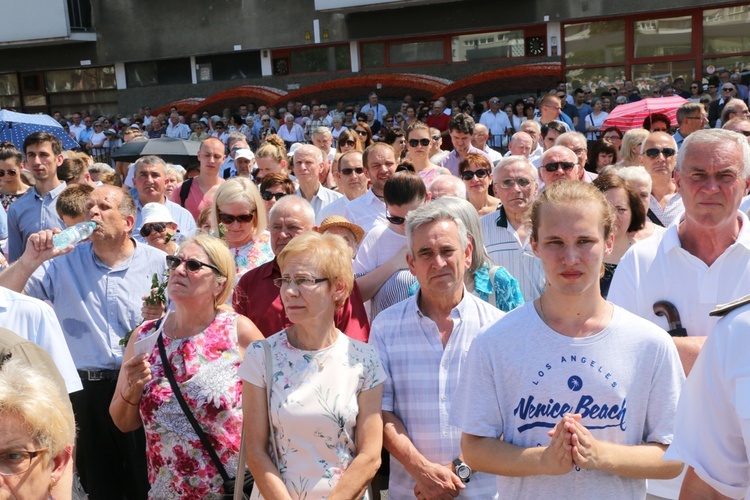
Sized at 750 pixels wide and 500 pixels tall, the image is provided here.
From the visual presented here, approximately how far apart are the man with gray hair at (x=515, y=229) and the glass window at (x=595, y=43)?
20446mm

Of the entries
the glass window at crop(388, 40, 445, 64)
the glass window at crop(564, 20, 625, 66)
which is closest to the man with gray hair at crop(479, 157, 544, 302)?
the glass window at crop(564, 20, 625, 66)

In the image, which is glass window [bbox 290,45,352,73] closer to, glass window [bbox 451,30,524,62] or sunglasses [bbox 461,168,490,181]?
glass window [bbox 451,30,524,62]

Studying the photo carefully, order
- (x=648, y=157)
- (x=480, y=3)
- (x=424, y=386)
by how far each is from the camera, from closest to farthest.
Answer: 1. (x=424, y=386)
2. (x=648, y=157)
3. (x=480, y=3)

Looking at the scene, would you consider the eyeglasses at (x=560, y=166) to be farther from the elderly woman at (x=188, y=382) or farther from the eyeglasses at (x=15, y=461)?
the eyeglasses at (x=15, y=461)

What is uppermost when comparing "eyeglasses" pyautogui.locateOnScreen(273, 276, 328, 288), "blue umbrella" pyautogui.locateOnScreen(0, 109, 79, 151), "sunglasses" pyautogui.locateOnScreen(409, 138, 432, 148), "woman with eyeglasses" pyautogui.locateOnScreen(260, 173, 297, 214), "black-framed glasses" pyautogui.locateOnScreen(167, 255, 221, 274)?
"blue umbrella" pyautogui.locateOnScreen(0, 109, 79, 151)

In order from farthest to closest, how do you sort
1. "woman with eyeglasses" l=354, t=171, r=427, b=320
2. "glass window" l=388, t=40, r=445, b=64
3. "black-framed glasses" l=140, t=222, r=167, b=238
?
"glass window" l=388, t=40, r=445, b=64, "black-framed glasses" l=140, t=222, r=167, b=238, "woman with eyeglasses" l=354, t=171, r=427, b=320

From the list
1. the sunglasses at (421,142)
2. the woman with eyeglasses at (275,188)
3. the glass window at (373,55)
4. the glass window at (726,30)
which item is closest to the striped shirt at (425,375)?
the woman with eyeglasses at (275,188)

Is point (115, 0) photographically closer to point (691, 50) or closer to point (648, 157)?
point (691, 50)

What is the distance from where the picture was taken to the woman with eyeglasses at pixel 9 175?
316 inches

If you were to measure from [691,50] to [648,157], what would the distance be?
60.8 ft

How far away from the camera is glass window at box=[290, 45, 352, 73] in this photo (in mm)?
28391

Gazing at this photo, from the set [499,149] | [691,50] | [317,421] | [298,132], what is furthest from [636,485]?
[691,50]

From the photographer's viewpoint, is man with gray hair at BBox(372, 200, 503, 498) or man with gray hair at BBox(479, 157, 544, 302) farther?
man with gray hair at BBox(479, 157, 544, 302)

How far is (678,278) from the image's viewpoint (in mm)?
3295
